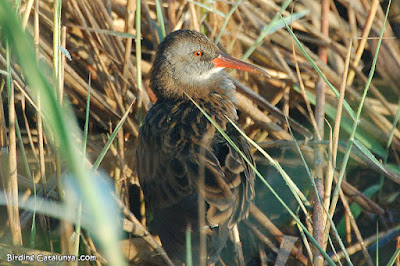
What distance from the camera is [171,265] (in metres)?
2.37

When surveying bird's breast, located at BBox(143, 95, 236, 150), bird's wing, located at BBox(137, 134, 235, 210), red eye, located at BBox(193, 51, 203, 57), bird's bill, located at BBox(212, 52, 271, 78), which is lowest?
bird's wing, located at BBox(137, 134, 235, 210)

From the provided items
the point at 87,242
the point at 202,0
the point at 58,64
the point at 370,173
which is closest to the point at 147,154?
the point at 87,242

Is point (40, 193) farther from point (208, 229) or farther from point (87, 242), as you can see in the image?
point (208, 229)

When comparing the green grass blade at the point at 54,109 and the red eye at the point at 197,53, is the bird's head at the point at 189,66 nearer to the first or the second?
the red eye at the point at 197,53

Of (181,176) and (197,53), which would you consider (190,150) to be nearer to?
(181,176)

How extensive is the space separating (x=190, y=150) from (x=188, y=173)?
0.43 feet

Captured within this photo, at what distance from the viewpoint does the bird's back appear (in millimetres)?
2113

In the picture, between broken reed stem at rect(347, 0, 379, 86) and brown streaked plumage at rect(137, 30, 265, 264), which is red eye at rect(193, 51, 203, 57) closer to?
brown streaked plumage at rect(137, 30, 265, 264)

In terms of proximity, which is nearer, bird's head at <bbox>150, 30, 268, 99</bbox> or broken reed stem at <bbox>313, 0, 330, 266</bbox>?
broken reed stem at <bbox>313, 0, 330, 266</bbox>

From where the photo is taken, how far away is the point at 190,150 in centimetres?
231

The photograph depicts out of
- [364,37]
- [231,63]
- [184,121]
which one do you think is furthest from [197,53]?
[364,37]

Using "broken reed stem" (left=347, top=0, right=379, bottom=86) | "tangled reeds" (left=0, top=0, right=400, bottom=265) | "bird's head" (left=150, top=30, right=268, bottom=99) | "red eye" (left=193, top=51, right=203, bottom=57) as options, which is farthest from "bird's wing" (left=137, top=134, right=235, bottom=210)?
"broken reed stem" (left=347, top=0, right=379, bottom=86)

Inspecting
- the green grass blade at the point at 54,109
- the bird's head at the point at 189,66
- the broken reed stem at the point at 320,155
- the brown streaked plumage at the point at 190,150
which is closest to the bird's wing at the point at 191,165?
the brown streaked plumage at the point at 190,150

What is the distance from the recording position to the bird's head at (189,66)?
2.73 m
